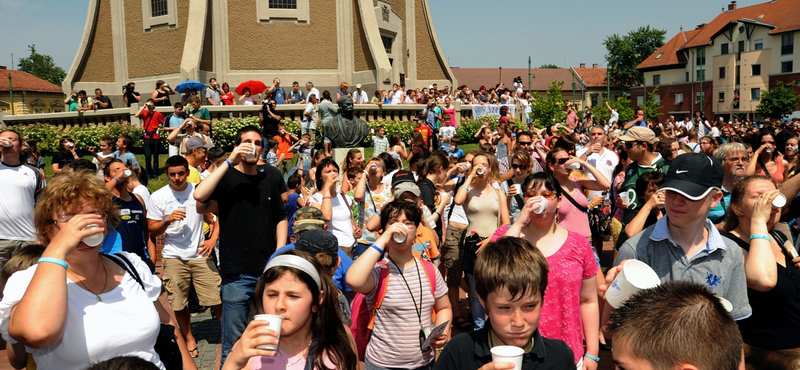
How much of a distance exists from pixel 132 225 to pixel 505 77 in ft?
344

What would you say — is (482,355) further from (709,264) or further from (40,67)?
(40,67)

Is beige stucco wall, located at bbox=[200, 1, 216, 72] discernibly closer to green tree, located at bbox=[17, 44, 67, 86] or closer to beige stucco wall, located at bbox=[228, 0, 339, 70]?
beige stucco wall, located at bbox=[228, 0, 339, 70]

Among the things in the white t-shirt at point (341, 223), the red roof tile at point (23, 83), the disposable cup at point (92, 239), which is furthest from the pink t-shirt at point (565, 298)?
the red roof tile at point (23, 83)

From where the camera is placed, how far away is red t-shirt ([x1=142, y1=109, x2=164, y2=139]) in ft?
54.3

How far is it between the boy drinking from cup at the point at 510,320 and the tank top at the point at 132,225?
431cm

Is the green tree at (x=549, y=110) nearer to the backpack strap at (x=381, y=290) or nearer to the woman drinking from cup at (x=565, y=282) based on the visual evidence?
the woman drinking from cup at (x=565, y=282)

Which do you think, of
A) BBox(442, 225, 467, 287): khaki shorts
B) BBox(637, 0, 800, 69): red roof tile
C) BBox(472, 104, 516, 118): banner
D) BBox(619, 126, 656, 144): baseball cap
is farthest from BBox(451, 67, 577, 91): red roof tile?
BBox(442, 225, 467, 287): khaki shorts

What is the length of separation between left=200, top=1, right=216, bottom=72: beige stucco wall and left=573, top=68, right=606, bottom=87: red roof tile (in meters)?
91.7

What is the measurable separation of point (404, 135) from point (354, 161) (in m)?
12.5

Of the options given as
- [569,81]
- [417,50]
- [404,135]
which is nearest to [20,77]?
[417,50]

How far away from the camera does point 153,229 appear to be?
674cm

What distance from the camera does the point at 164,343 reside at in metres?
3.26

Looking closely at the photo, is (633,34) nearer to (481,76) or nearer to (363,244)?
(481,76)

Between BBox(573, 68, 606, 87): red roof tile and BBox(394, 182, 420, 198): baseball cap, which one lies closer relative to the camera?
BBox(394, 182, 420, 198): baseball cap
